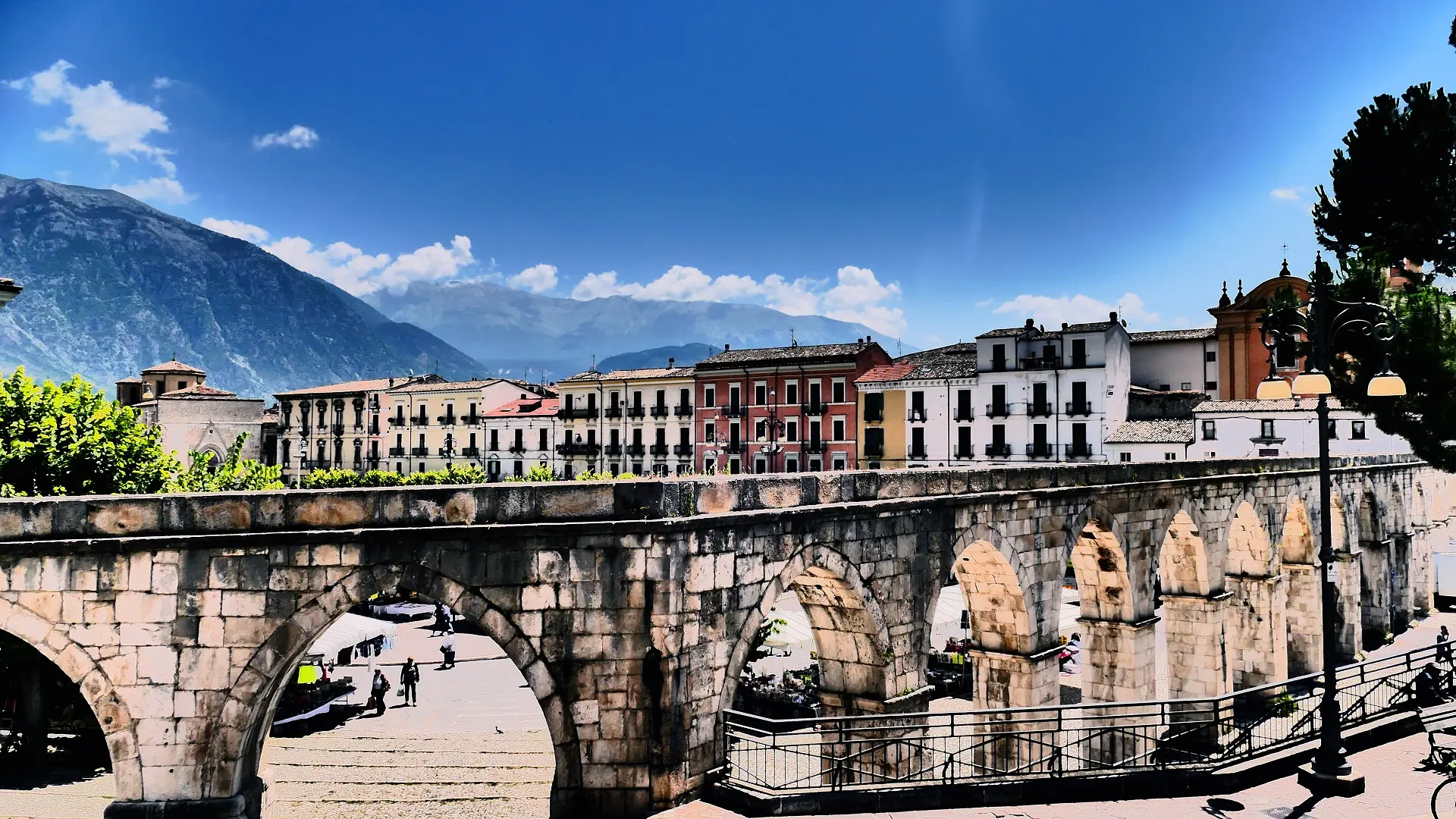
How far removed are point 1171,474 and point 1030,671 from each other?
6.90 m

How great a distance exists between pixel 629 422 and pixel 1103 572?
1628 inches

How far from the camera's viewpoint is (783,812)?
1065cm

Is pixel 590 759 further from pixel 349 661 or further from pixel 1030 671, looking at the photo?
pixel 349 661

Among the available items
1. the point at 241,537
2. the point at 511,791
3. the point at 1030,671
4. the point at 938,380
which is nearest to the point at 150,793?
the point at 241,537

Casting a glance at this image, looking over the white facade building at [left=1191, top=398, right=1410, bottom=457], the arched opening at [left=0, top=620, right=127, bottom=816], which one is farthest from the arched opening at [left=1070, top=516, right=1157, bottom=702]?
the white facade building at [left=1191, top=398, right=1410, bottom=457]

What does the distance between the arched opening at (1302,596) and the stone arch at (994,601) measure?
14769 millimetres

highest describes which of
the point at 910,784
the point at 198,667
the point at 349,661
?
the point at 198,667

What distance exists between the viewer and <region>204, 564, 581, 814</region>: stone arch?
394 inches

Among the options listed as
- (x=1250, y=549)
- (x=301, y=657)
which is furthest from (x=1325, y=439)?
(x=301, y=657)

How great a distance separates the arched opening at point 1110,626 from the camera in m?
18.4

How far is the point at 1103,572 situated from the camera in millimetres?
18641

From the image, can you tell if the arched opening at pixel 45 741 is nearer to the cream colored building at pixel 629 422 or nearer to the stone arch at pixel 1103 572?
the stone arch at pixel 1103 572

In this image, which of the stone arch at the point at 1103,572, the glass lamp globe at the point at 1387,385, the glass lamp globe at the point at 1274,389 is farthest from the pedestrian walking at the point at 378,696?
the glass lamp globe at the point at 1387,385

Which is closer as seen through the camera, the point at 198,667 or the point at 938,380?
the point at 198,667
